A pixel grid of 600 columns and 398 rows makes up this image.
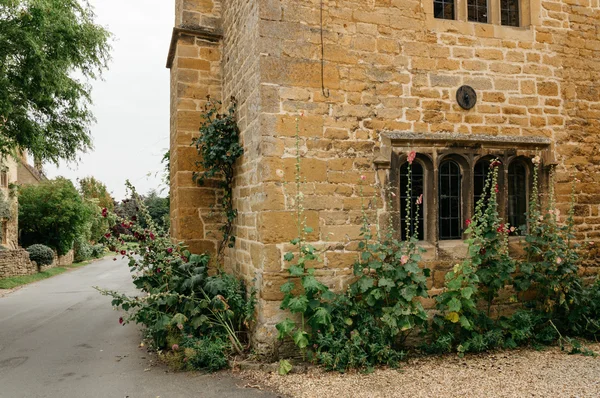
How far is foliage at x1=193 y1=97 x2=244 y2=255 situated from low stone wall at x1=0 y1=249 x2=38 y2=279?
1340 centimetres

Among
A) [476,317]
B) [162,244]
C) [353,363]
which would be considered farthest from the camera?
[162,244]

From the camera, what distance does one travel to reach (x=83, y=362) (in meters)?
5.98

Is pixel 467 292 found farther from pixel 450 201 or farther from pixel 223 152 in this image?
pixel 223 152

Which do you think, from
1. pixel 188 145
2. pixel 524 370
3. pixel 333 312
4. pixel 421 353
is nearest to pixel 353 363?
pixel 333 312

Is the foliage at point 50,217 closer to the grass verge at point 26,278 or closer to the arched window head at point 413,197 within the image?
the grass verge at point 26,278

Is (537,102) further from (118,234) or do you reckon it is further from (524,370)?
(118,234)

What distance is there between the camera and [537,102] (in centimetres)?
647

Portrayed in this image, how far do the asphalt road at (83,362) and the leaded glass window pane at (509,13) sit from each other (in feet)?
19.7

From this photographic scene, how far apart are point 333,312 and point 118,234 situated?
327 cm

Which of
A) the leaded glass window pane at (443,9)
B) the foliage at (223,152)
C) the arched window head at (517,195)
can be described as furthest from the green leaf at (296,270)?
the leaded glass window pane at (443,9)

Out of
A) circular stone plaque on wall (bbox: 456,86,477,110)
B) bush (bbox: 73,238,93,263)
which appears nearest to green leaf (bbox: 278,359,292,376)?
circular stone plaque on wall (bbox: 456,86,477,110)

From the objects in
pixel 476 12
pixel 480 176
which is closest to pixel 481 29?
pixel 476 12

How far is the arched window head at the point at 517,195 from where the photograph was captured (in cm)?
654

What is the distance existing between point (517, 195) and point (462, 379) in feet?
9.74
